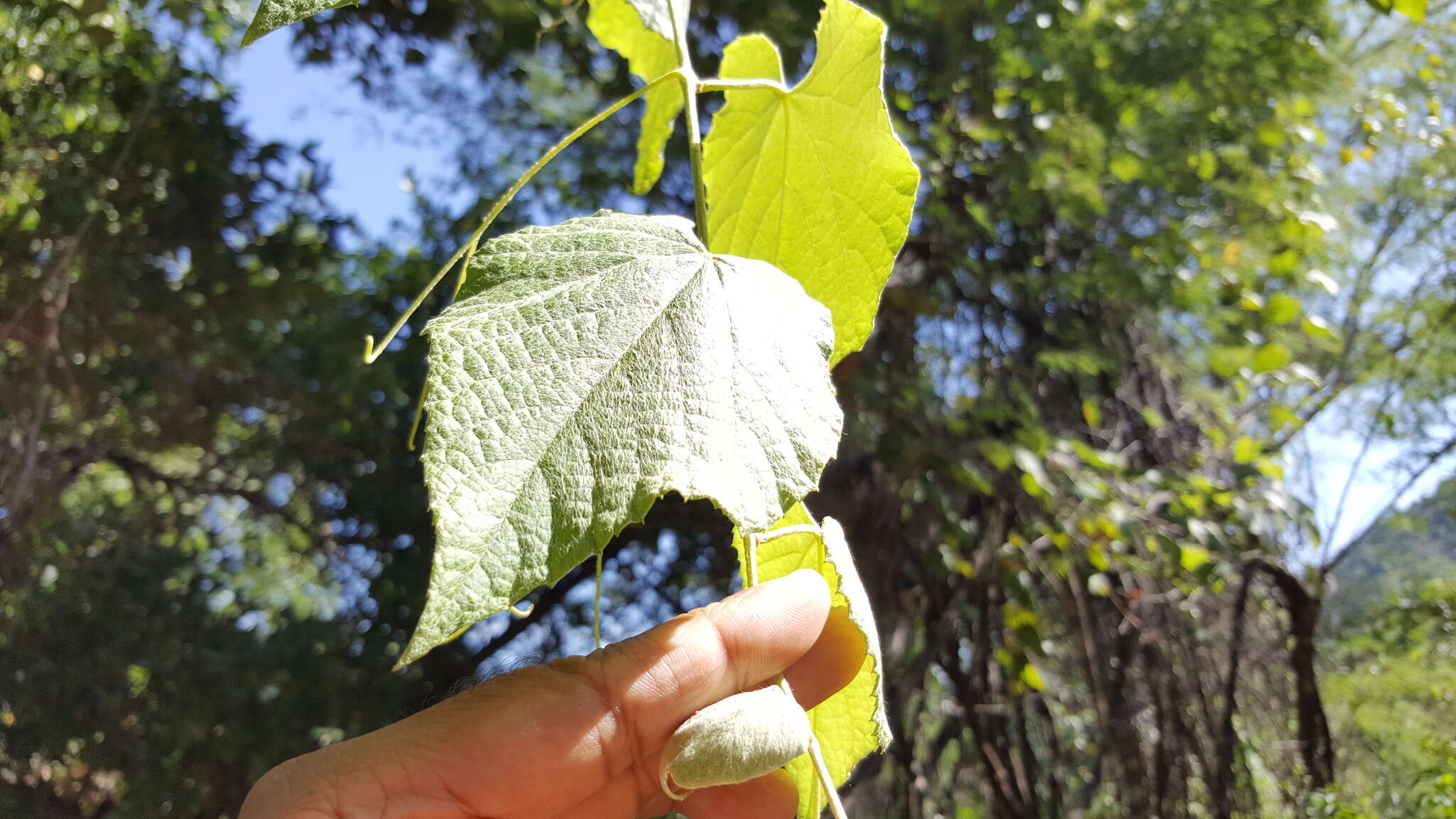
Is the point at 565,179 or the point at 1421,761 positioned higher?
the point at 565,179

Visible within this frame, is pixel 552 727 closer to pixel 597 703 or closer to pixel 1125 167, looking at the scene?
pixel 597 703

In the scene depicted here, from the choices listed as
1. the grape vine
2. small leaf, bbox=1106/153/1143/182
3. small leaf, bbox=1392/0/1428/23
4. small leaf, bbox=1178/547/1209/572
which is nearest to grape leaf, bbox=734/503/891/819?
the grape vine

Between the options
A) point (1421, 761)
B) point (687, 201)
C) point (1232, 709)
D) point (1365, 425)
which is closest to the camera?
point (1421, 761)

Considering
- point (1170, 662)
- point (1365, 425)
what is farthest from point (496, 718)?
point (1365, 425)

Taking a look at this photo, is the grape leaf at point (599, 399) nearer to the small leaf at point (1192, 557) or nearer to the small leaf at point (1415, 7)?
the small leaf at point (1415, 7)

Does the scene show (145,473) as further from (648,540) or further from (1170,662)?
(1170,662)

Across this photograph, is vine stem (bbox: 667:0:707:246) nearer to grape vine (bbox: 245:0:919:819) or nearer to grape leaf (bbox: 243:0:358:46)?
grape vine (bbox: 245:0:919:819)
